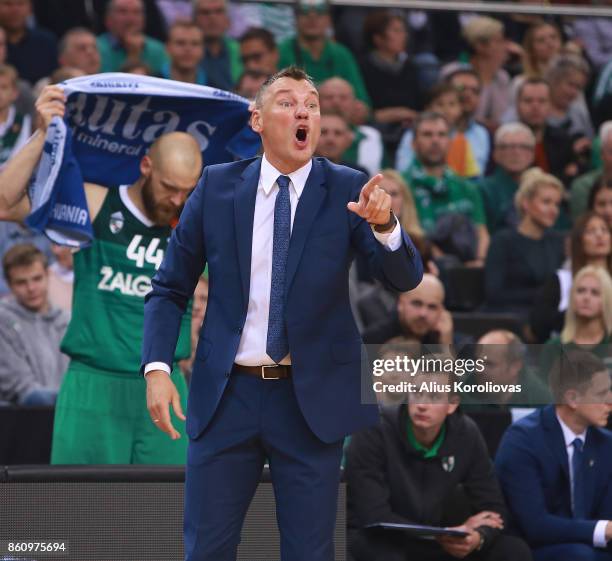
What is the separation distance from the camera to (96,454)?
15.9 feet

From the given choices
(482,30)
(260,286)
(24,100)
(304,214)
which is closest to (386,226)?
(304,214)

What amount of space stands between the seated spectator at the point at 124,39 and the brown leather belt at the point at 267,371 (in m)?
5.95

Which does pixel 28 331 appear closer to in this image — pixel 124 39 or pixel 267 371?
pixel 124 39

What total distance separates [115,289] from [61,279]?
265 cm

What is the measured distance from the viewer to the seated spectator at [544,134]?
984 centimetres

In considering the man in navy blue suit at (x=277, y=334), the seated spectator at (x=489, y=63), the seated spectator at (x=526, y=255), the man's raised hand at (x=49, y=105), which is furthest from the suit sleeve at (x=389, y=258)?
the seated spectator at (x=489, y=63)

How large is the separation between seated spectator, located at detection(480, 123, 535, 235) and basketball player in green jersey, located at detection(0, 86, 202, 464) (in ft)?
14.8

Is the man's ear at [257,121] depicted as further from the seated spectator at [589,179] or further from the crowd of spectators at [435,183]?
the seated spectator at [589,179]

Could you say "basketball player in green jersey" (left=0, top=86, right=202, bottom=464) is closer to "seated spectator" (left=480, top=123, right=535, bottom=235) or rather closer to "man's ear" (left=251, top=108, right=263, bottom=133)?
"man's ear" (left=251, top=108, right=263, bottom=133)

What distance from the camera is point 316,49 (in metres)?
9.70

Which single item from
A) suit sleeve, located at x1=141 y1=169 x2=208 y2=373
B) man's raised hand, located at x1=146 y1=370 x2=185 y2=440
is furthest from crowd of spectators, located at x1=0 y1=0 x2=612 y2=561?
man's raised hand, located at x1=146 y1=370 x2=185 y2=440

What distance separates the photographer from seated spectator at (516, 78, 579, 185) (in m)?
9.84

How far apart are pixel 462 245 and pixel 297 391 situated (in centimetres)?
554

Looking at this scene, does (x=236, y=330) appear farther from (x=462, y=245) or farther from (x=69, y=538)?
(x=462, y=245)
